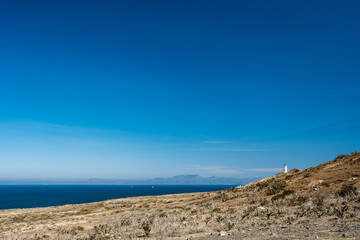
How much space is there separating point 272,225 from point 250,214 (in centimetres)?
433

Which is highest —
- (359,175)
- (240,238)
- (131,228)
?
(359,175)

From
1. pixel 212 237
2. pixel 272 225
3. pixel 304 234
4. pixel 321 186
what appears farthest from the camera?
pixel 321 186

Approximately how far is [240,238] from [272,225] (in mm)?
3218

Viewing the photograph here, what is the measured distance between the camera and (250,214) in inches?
685

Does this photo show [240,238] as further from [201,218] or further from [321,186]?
[321,186]

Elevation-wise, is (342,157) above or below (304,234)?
above

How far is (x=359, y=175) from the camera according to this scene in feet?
78.3

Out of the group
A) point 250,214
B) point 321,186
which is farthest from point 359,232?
point 321,186

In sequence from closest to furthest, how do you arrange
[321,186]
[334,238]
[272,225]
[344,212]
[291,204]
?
[334,238] < [272,225] < [344,212] < [291,204] < [321,186]

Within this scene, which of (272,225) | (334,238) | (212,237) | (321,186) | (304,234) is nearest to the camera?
(334,238)

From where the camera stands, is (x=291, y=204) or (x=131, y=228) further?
(x=291, y=204)

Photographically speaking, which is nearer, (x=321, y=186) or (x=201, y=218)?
(x=201, y=218)

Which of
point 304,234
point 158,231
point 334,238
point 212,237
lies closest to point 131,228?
point 158,231

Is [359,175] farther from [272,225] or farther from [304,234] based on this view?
[304,234]
